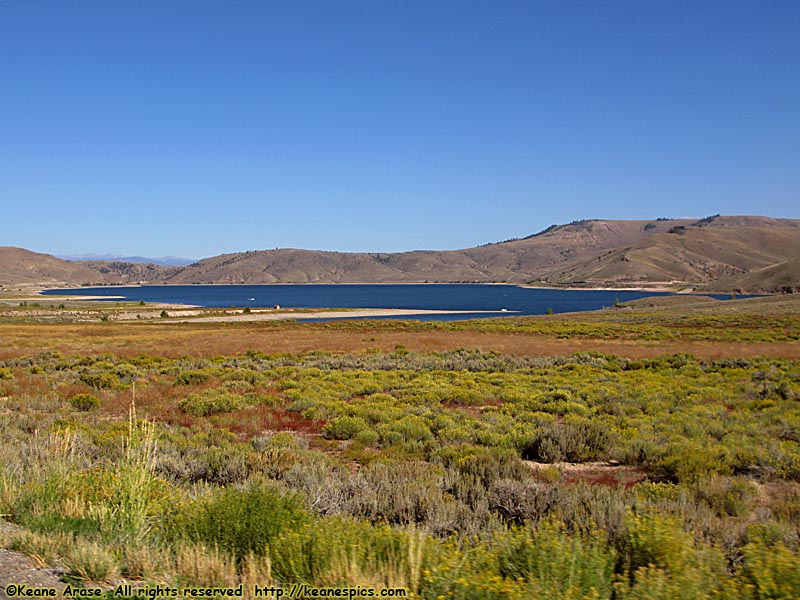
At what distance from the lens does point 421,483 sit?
738cm

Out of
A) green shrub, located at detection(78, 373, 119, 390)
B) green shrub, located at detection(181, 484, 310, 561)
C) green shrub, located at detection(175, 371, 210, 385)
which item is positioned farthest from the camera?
Answer: green shrub, located at detection(175, 371, 210, 385)

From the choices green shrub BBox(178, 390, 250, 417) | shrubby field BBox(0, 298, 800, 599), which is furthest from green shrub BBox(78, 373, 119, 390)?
green shrub BBox(178, 390, 250, 417)

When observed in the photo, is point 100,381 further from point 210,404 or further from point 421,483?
point 421,483

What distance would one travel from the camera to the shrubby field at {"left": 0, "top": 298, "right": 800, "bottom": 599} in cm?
437

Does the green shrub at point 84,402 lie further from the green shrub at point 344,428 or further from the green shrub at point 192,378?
the green shrub at point 344,428

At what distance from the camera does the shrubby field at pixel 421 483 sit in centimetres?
437

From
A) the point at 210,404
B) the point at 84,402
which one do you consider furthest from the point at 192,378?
the point at 210,404

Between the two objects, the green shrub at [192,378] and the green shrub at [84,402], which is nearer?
the green shrub at [84,402]

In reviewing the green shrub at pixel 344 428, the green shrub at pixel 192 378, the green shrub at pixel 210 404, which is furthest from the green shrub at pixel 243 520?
the green shrub at pixel 192 378

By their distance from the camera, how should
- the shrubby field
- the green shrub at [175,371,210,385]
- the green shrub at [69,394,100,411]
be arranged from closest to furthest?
the shrubby field → the green shrub at [69,394,100,411] → the green shrub at [175,371,210,385]

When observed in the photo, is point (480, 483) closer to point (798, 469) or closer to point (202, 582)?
point (202, 582)

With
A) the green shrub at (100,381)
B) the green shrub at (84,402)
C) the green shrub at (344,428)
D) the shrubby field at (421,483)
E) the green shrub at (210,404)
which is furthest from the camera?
the green shrub at (100,381)

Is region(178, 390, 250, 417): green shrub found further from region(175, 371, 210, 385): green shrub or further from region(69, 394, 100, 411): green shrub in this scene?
region(175, 371, 210, 385): green shrub

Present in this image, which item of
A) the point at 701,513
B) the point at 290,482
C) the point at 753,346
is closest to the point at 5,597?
the point at 290,482
